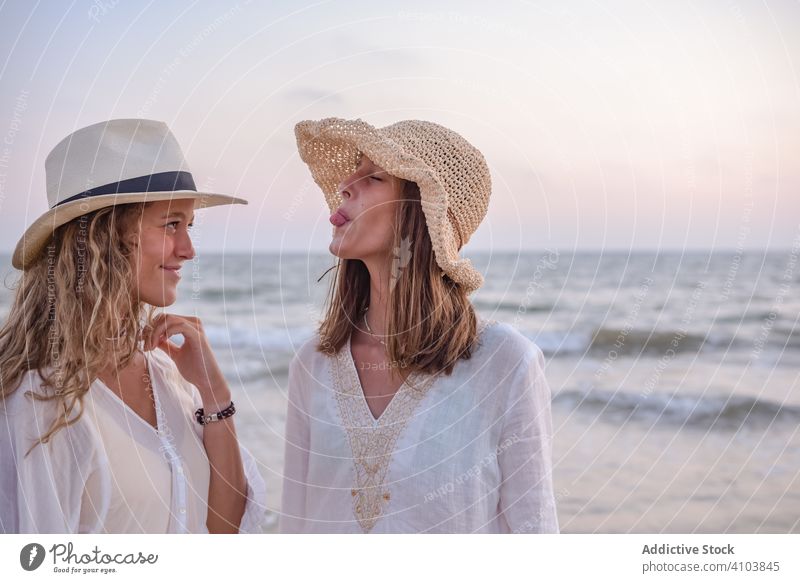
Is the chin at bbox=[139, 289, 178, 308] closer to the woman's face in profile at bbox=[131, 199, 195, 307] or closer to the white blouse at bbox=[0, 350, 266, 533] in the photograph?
the woman's face in profile at bbox=[131, 199, 195, 307]

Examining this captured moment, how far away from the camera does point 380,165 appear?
228cm

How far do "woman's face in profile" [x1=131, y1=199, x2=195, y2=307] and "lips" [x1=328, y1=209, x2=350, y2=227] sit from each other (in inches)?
15.0

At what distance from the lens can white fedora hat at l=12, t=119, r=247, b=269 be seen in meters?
2.22

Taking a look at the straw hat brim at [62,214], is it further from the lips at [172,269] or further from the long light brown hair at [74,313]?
the lips at [172,269]

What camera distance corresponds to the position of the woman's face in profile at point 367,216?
7.44ft

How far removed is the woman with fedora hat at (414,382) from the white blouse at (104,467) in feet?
0.97

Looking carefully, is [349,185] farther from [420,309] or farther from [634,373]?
[634,373]

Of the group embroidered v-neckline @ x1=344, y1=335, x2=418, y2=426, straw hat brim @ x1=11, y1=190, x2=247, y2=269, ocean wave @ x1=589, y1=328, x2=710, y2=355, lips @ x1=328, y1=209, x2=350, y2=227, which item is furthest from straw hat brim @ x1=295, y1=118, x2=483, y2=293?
ocean wave @ x1=589, y1=328, x2=710, y2=355

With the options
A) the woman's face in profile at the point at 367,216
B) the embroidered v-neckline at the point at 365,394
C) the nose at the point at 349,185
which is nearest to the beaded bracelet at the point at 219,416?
the embroidered v-neckline at the point at 365,394

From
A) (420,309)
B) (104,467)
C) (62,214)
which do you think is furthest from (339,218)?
(104,467)

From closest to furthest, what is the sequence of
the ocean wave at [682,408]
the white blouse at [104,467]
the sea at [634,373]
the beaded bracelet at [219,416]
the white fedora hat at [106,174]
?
the white blouse at [104,467] < the white fedora hat at [106,174] < the beaded bracelet at [219,416] < the sea at [634,373] < the ocean wave at [682,408]

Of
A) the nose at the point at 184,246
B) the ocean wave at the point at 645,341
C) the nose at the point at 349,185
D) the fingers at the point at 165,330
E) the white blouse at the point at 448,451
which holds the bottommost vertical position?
the ocean wave at the point at 645,341
